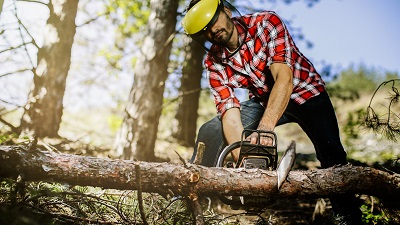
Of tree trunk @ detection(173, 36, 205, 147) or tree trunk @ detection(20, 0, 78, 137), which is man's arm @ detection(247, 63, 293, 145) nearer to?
tree trunk @ detection(20, 0, 78, 137)

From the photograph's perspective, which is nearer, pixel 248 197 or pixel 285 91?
pixel 248 197

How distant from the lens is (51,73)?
4.03 m

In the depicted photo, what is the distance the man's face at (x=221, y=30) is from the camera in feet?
8.12

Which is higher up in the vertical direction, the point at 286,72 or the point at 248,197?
the point at 286,72

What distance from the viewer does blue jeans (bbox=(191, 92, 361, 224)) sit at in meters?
2.44

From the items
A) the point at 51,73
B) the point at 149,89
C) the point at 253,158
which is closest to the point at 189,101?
the point at 149,89

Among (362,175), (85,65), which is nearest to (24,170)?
(362,175)

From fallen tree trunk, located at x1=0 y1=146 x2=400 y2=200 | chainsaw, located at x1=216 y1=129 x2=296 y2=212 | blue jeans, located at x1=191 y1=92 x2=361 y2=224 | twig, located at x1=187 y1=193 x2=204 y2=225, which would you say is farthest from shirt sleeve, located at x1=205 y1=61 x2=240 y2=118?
twig, located at x1=187 y1=193 x2=204 y2=225

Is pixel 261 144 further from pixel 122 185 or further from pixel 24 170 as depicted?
pixel 24 170

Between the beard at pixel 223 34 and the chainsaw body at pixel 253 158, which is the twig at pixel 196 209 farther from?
the beard at pixel 223 34

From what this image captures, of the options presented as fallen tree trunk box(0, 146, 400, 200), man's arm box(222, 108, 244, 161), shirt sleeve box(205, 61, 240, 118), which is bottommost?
fallen tree trunk box(0, 146, 400, 200)

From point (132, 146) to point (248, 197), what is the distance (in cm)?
236

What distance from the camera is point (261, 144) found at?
6.93 ft

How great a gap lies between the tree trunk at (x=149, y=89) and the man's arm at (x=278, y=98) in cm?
Answer: 214
